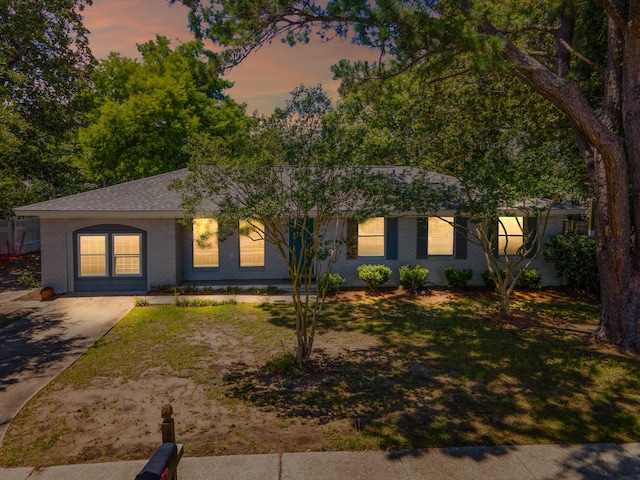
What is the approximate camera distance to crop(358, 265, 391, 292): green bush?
1611 cm

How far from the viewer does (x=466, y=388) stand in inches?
328

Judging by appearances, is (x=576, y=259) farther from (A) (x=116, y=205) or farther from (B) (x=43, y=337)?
(B) (x=43, y=337)

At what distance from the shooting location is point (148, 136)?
89.9 ft

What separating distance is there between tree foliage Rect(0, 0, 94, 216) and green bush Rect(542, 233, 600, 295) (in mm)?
23367

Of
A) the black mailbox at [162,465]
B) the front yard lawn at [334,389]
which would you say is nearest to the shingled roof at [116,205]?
the front yard lawn at [334,389]

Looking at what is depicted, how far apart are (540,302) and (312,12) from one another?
12.1 metres

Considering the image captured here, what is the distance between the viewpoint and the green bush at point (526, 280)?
17.0 m

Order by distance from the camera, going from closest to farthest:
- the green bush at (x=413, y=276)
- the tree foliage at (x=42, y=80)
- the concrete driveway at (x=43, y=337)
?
the concrete driveway at (x=43, y=337) → the green bush at (x=413, y=276) → the tree foliage at (x=42, y=80)

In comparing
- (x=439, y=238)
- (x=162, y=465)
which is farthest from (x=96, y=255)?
(x=162, y=465)

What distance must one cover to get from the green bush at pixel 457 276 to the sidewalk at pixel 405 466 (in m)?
10.8

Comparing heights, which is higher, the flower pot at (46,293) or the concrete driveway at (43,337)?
the flower pot at (46,293)

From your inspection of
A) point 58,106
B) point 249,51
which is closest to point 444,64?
point 249,51

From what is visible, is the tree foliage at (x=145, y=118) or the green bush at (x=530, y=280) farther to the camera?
the tree foliage at (x=145, y=118)

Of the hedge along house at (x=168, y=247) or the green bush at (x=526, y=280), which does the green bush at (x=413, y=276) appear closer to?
the hedge along house at (x=168, y=247)
